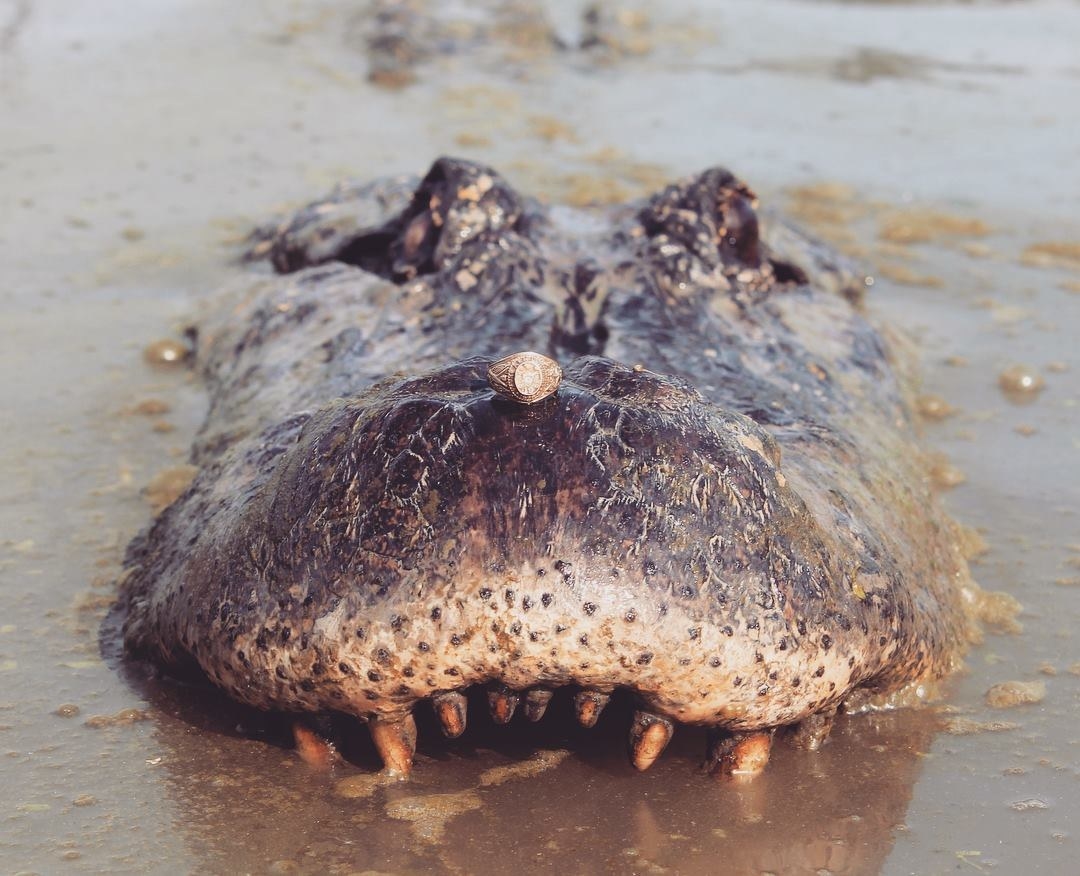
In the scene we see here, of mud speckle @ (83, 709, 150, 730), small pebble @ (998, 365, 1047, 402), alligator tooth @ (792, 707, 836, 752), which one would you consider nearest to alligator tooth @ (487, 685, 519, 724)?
alligator tooth @ (792, 707, 836, 752)

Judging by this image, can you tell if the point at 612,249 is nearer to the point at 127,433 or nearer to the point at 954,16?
the point at 127,433

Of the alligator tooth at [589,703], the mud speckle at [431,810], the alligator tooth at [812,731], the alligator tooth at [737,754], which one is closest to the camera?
the alligator tooth at [589,703]

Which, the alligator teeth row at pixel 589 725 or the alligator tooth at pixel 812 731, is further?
the alligator tooth at pixel 812 731

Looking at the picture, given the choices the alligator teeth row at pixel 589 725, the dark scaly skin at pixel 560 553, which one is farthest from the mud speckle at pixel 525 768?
the dark scaly skin at pixel 560 553

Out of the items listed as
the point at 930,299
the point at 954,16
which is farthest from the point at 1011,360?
the point at 954,16

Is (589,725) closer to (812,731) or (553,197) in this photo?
(812,731)

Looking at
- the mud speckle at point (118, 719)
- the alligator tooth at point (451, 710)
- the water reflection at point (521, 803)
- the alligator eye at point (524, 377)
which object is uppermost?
the alligator eye at point (524, 377)

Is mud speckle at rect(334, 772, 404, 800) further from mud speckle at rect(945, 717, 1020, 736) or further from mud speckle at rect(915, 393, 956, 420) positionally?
mud speckle at rect(915, 393, 956, 420)

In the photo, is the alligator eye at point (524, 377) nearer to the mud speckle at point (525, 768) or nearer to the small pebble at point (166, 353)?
the mud speckle at point (525, 768)
